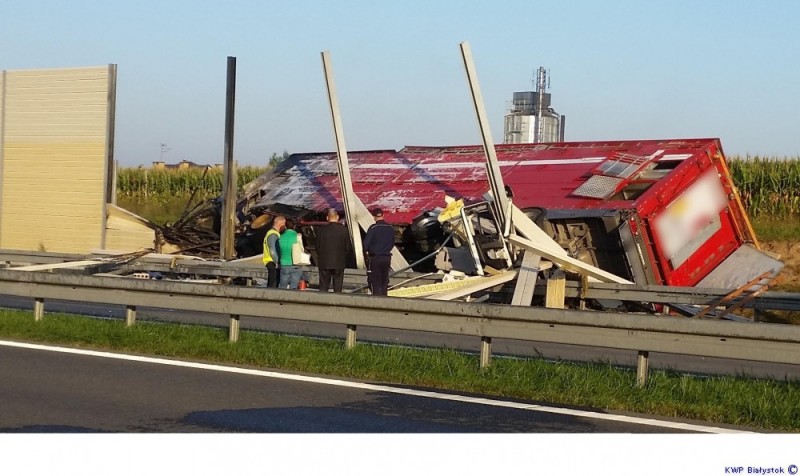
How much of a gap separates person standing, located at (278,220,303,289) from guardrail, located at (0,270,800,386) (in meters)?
4.56

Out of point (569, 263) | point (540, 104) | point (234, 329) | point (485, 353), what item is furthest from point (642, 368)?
point (540, 104)

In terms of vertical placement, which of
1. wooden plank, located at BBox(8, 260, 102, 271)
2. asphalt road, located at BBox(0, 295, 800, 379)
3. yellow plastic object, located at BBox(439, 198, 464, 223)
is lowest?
asphalt road, located at BBox(0, 295, 800, 379)

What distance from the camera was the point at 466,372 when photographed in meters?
11.0

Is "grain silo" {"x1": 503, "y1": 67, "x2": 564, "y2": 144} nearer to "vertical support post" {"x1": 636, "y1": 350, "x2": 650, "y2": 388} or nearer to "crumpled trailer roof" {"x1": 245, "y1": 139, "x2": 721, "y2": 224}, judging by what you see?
"crumpled trailer roof" {"x1": 245, "y1": 139, "x2": 721, "y2": 224}

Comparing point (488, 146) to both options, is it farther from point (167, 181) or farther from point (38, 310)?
point (167, 181)

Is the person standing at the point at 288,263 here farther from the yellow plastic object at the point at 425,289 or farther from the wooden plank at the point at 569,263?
the wooden plank at the point at 569,263

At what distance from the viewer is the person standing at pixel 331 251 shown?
18047 millimetres

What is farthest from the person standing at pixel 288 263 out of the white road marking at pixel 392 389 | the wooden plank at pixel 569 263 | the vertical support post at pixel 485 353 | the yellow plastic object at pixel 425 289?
the vertical support post at pixel 485 353

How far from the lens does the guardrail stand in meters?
9.85

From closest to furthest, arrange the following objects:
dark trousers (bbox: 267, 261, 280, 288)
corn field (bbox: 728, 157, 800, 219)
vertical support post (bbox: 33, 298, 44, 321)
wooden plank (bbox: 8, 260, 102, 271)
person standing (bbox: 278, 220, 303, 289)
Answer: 1. vertical support post (bbox: 33, 298, 44, 321)
2. person standing (bbox: 278, 220, 303, 289)
3. dark trousers (bbox: 267, 261, 280, 288)
4. wooden plank (bbox: 8, 260, 102, 271)
5. corn field (bbox: 728, 157, 800, 219)

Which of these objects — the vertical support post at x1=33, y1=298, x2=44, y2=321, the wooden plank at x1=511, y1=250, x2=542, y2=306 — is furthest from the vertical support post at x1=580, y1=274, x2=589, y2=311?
the vertical support post at x1=33, y1=298, x2=44, y2=321

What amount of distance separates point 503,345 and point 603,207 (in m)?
5.68

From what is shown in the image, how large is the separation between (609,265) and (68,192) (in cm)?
1352

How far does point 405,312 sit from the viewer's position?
12.0 meters
